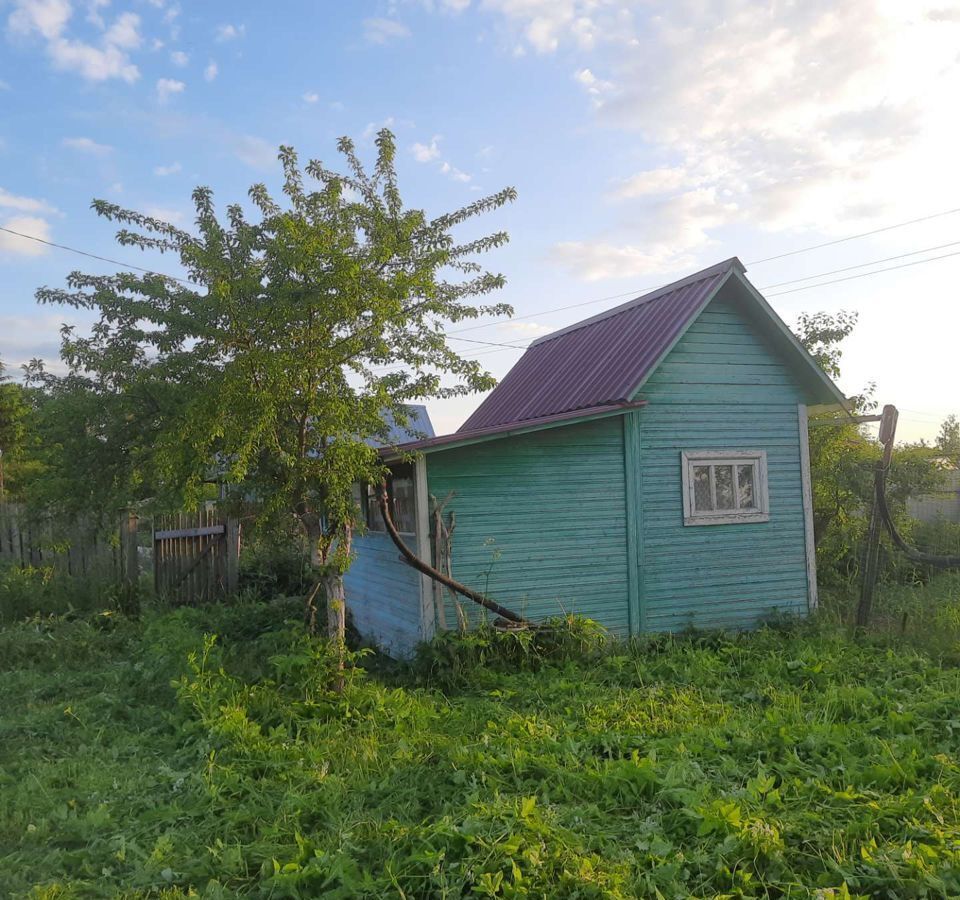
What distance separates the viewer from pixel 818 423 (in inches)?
497

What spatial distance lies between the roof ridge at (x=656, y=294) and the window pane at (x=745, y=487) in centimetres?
275

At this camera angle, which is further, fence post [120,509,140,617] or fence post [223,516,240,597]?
fence post [223,516,240,597]

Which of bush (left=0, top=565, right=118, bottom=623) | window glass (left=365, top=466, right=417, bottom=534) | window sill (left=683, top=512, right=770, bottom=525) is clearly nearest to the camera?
window glass (left=365, top=466, right=417, bottom=534)

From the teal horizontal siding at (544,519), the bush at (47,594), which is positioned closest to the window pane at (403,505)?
the teal horizontal siding at (544,519)

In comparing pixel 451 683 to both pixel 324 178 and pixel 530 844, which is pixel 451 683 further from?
pixel 324 178

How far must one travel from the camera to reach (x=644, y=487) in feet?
33.8

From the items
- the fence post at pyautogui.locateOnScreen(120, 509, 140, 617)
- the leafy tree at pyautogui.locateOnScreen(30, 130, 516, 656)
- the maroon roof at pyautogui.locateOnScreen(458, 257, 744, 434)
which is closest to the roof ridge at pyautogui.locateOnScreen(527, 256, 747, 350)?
the maroon roof at pyautogui.locateOnScreen(458, 257, 744, 434)

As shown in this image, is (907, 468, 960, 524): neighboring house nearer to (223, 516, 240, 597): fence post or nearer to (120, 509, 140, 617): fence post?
(223, 516, 240, 597): fence post

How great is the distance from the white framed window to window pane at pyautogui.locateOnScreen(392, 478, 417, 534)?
3661mm

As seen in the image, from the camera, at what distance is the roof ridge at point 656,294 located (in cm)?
1048

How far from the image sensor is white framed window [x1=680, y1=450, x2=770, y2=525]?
10.5 m

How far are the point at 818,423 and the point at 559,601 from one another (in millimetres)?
5827

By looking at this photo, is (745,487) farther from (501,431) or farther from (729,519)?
(501,431)

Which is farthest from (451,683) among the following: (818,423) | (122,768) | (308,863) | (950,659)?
(818,423)
